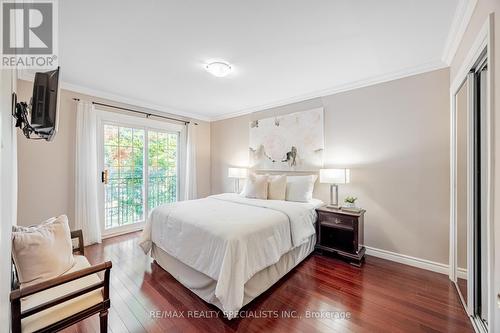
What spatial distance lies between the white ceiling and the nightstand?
6.19ft

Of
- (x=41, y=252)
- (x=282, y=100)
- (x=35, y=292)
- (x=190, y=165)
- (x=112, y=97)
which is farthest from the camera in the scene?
(x=190, y=165)

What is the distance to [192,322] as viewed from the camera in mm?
1683

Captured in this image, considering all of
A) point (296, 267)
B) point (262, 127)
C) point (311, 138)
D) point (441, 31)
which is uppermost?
point (441, 31)

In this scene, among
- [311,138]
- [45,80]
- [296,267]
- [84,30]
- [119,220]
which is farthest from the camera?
[119,220]


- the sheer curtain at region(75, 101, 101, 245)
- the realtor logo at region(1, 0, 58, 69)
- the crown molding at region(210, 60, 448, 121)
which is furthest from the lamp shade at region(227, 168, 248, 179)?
the realtor logo at region(1, 0, 58, 69)

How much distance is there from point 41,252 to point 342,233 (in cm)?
324

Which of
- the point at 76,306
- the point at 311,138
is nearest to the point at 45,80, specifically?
the point at 76,306

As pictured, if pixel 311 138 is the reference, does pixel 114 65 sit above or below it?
above

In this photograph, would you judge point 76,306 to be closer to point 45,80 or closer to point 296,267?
point 45,80

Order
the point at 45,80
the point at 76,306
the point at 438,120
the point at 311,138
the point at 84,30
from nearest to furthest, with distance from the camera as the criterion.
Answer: the point at 76,306 → the point at 45,80 → the point at 84,30 → the point at 438,120 → the point at 311,138

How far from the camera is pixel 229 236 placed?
5.79ft

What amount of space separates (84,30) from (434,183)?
Answer: 13.3 feet

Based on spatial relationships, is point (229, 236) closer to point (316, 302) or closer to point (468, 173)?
point (316, 302)

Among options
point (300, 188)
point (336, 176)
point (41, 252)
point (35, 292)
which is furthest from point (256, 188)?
point (35, 292)
